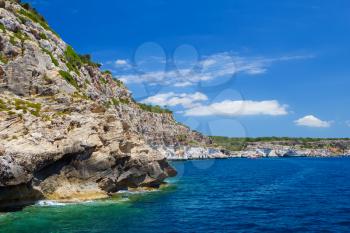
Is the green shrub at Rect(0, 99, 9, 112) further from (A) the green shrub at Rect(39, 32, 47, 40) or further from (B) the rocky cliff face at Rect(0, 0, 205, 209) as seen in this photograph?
(A) the green shrub at Rect(39, 32, 47, 40)

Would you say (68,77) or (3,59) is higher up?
(3,59)

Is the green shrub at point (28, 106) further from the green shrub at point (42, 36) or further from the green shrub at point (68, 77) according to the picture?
the green shrub at point (42, 36)

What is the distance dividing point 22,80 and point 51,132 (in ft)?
54.3

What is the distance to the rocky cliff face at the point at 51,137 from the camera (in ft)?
175

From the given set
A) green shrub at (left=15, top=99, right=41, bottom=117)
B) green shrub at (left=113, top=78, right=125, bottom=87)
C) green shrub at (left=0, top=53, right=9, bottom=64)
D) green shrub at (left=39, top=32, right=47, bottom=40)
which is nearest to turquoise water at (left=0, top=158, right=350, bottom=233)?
green shrub at (left=15, top=99, right=41, bottom=117)

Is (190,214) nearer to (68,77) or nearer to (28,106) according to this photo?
(28,106)

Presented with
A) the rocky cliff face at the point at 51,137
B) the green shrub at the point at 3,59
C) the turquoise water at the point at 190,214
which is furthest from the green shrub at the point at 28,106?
the turquoise water at the point at 190,214

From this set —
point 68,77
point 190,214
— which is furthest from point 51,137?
point 68,77

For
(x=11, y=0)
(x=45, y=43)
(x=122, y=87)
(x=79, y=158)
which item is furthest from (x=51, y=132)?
(x=122, y=87)

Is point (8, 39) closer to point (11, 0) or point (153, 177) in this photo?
point (11, 0)

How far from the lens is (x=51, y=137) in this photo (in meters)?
58.1

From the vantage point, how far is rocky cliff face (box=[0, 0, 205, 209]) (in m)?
53.4

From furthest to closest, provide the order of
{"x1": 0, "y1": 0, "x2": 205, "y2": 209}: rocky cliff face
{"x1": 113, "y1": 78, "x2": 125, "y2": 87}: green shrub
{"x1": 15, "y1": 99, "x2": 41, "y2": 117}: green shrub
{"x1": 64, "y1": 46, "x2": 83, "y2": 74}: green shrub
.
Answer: {"x1": 113, "y1": 78, "x2": 125, "y2": 87}: green shrub
{"x1": 64, "y1": 46, "x2": 83, "y2": 74}: green shrub
{"x1": 15, "y1": 99, "x2": 41, "y2": 117}: green shrub
{"x1": 0, "y1": 0, "x2": 205, "y2": 209}: rocky cliff face

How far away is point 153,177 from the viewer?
78.0 m
